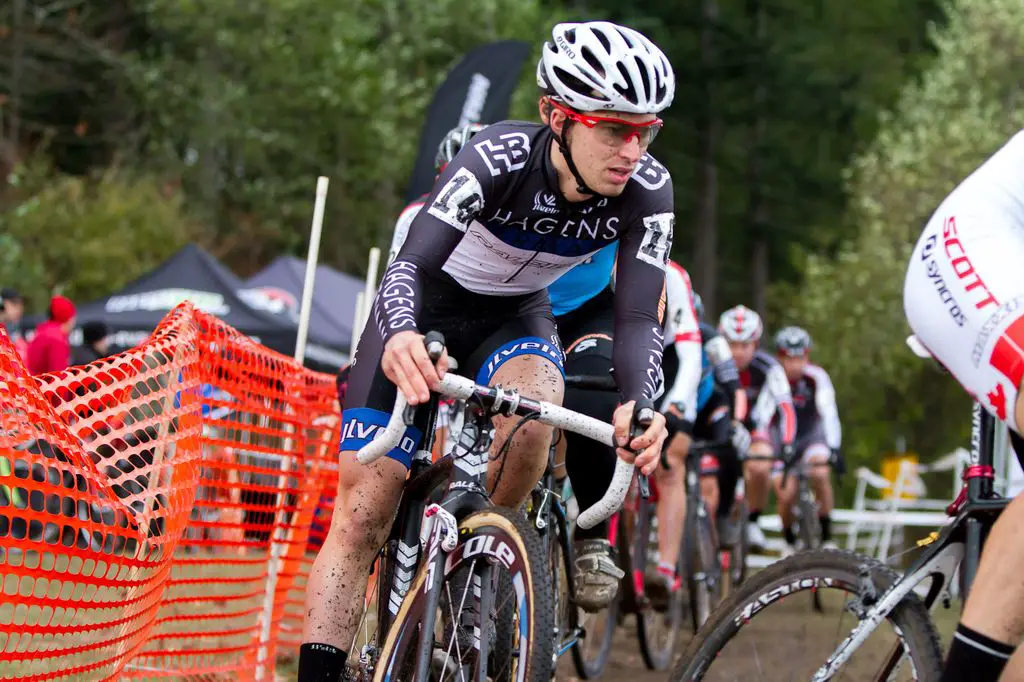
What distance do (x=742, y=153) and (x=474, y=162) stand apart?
4124 centimetres

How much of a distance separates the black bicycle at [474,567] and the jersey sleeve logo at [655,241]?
2.32ft

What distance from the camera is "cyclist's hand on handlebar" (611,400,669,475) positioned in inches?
151

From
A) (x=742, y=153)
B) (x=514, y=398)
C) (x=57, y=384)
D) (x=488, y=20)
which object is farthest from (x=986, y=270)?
(x=742, y=153)

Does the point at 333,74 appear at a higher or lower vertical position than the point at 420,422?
higher

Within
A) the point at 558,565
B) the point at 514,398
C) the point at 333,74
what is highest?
the point at 333,74

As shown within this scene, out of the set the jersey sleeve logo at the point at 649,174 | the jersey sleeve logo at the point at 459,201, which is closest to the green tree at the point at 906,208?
the jersey sleeve logo at the point at 649,174

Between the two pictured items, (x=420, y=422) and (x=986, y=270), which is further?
(x=420, y=422)

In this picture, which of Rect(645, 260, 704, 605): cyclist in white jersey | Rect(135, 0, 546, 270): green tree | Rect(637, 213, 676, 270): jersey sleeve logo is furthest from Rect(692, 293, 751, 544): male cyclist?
Rect(135, 0, 546, 270): green tree

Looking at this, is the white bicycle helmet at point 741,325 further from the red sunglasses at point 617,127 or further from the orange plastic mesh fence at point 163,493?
the red sunglasses at point 617,127

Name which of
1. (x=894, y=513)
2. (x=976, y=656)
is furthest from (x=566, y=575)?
(x=894, y=513)

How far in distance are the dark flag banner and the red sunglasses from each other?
1085 centimetres

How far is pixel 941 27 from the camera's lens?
148 feet

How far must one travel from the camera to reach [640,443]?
151 inches

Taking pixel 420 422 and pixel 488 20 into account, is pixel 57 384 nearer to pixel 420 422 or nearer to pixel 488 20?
pixel 420 422
